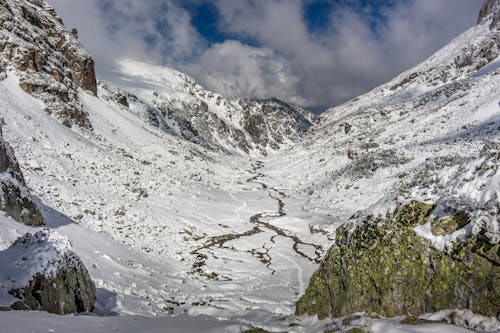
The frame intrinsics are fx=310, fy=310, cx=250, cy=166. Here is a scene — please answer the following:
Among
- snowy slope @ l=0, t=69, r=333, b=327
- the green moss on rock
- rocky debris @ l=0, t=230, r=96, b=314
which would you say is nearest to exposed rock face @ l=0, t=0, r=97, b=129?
snowy slope @ l=0, t=69, r=333, b=327

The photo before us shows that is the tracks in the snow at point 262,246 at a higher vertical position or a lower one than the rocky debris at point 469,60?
lower

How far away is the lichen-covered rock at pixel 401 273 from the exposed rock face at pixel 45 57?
39.8m

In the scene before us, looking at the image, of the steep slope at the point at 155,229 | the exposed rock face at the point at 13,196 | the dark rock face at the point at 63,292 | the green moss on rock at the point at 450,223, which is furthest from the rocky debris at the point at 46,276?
the green moss on rock at the point at 450,223

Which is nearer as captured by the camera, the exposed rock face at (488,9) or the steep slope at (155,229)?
the steep slope at (155,229)

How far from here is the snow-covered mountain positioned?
652cm

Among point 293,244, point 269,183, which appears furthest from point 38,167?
point 269,183

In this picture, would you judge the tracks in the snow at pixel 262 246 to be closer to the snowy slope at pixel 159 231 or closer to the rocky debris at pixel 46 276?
the snowy slope at pixel 159 231

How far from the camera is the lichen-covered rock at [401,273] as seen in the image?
5629 mm

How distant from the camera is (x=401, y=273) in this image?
7145 mm

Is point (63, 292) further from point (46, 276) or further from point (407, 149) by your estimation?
point (407, 149)

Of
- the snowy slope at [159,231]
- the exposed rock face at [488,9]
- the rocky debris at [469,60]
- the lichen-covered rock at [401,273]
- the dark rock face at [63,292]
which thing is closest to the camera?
the lichen-covered rock at [401,273]

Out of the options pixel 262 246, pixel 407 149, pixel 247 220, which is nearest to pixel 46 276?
pixel 262 246

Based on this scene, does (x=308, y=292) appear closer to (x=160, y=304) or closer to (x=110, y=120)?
(x=160, y=304)

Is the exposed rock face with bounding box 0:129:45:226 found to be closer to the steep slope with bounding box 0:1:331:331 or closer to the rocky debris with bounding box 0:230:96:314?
the steep slope with bounding box 0:1:331:331
